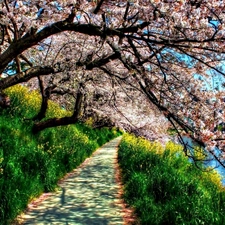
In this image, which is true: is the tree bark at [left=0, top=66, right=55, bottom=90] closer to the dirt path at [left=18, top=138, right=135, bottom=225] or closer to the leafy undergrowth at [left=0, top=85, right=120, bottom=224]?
the leafy undergrowth at [left=0, top=85, right=120, bottom=224]

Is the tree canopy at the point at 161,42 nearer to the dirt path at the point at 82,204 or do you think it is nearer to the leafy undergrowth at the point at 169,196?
the leafy undergrowth at the point at 169,196

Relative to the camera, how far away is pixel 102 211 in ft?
22.4

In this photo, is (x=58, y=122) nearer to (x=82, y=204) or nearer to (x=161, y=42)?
(x=82, y=204)

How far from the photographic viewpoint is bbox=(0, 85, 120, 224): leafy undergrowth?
241 inches

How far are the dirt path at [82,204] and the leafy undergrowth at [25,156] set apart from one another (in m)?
0.29

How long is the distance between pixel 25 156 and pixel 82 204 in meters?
1.85

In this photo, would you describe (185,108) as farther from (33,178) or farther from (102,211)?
(33,178)

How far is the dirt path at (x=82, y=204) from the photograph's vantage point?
620 cm

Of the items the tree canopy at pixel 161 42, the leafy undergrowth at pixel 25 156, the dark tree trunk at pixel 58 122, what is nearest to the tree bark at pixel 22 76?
the tree canopy at pixel 161 42

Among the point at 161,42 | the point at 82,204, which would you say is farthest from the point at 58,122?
the point at 161,42

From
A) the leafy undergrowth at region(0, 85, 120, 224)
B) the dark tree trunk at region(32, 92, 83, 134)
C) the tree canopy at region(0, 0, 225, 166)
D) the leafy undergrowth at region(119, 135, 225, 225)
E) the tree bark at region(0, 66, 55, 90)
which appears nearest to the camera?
the tree canopy at region(0, 0, 225, 166)

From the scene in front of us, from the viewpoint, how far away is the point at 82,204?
7.34 meters

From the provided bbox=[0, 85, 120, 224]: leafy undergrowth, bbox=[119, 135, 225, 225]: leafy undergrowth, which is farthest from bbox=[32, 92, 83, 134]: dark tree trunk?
bbox=[119, 135, 225, 225]: leafy undergrowth

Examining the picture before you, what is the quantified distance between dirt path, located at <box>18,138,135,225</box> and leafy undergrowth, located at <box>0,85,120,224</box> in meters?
0.29
